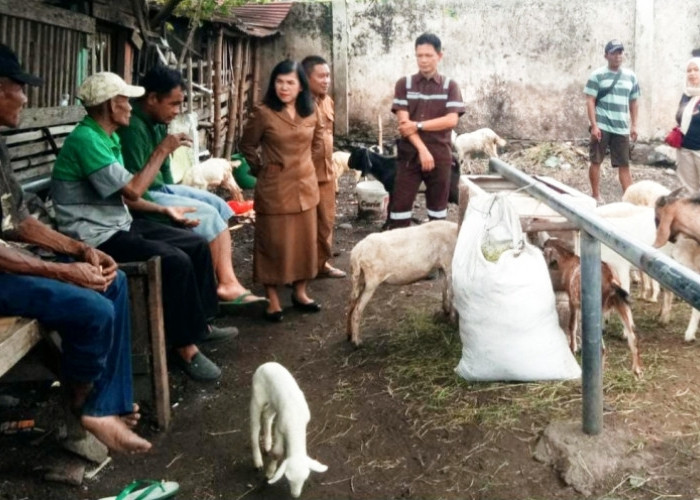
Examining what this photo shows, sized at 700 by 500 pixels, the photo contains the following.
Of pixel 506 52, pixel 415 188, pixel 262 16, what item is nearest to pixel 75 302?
pixel 415 188

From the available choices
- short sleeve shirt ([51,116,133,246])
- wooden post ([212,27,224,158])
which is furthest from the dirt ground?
wooden post ([212,27,224,158])

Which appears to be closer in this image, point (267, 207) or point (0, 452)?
point (0, 452)

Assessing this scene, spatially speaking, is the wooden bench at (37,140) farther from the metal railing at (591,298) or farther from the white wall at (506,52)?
the white wall at (506,52)

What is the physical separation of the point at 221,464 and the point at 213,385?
100cm

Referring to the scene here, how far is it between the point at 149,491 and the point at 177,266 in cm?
146

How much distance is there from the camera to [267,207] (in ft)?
18.7

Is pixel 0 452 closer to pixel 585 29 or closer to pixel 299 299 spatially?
pixel 299 299

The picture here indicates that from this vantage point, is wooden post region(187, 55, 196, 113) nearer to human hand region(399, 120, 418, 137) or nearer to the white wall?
human hand region(399, 120, 418, 137)

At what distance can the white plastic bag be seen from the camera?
4031 millimetres

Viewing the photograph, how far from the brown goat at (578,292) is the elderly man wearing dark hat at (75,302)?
2.65 metres

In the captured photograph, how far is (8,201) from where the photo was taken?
3.28 metres

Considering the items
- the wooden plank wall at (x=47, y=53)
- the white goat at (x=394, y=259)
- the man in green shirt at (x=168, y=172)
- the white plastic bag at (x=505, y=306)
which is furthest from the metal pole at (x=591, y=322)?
the wooden plank wall at (x=47, y=53)

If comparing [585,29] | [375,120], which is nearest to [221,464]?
[375,120]

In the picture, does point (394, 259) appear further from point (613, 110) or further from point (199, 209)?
point (613, 110)
